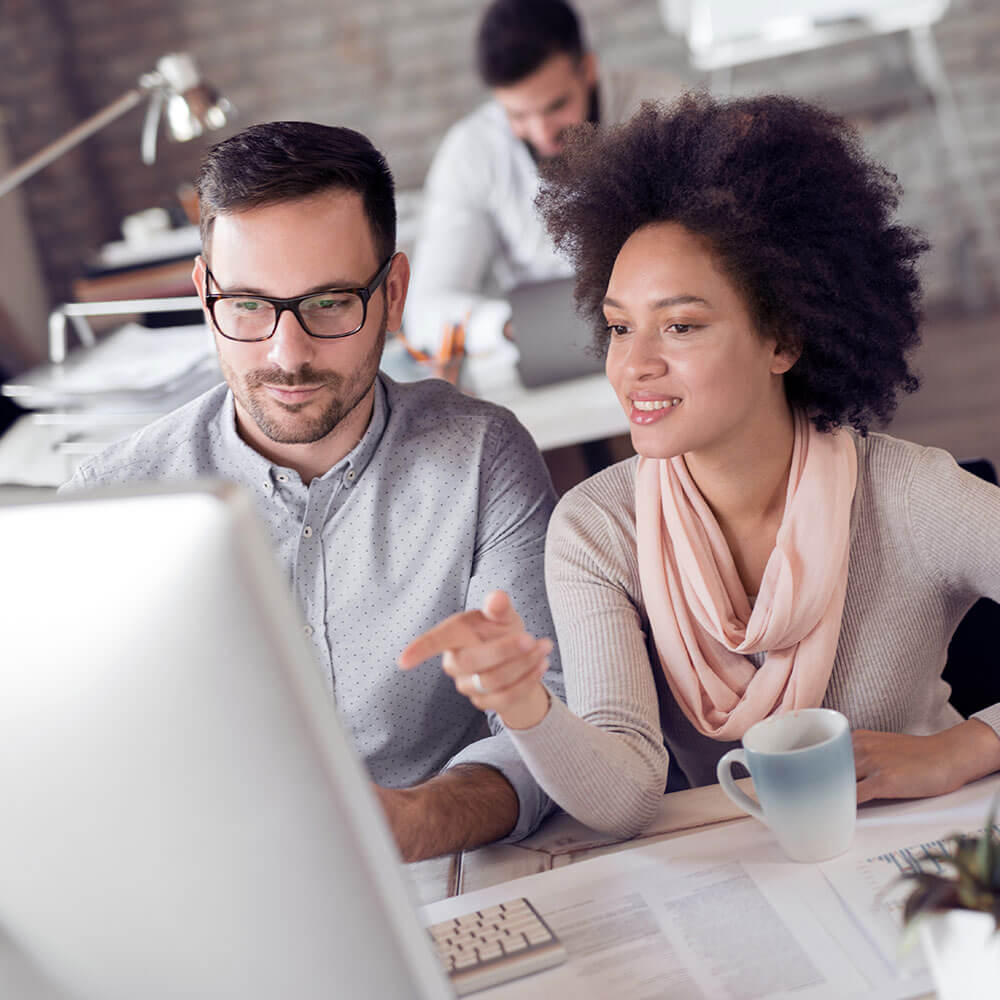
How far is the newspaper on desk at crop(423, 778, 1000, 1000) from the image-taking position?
2.58ft

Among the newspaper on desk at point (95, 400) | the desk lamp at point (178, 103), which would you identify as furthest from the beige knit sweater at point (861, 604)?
the desk lamp at point (178, 103)

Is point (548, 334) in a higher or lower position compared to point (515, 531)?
higher

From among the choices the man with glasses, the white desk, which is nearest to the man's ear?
the man with glasses

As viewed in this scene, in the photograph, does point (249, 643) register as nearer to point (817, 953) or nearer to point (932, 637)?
point (817, 953)

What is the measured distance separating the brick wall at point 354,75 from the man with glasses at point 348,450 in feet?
10.6

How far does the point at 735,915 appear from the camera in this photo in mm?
860

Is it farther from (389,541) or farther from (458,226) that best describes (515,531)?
(458,226)

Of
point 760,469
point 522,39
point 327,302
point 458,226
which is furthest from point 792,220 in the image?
point 458,226

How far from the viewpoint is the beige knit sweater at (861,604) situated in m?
1.12

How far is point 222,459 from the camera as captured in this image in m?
1.38

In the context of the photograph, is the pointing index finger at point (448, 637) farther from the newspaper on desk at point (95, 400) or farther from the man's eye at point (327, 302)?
the newspaper on desk at point (95, 400)

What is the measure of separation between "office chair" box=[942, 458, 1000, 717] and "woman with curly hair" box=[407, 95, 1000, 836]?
0.39 feet

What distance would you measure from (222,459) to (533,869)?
0.62m

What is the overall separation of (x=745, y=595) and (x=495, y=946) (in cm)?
50
